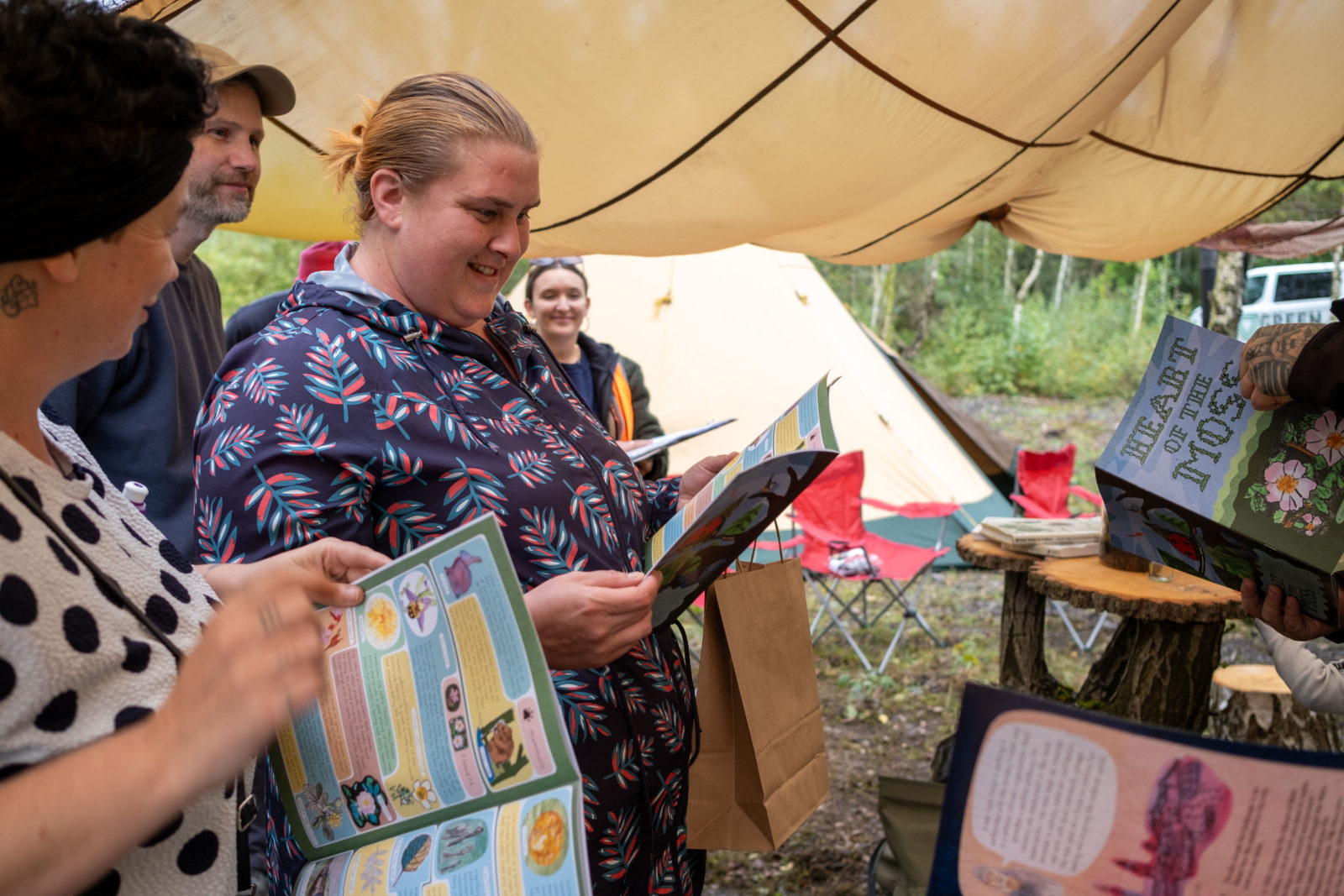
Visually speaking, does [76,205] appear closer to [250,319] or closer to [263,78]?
[263,78]

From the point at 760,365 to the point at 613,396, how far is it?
8.17 feet

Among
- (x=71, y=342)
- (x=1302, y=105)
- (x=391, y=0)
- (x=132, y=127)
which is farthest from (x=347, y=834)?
(x=1302, y=105)

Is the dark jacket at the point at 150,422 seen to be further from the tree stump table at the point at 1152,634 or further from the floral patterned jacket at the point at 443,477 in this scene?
the tree stump table at the point at 1152,634

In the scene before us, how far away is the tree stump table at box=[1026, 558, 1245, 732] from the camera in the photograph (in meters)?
2.90

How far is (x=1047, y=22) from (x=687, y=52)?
88 centimetres

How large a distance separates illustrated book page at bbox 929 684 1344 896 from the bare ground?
6.56ft

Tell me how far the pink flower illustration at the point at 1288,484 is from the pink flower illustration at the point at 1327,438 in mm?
31

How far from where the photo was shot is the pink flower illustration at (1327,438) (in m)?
1.33

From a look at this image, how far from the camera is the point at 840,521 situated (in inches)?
193

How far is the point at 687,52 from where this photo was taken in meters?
2.28

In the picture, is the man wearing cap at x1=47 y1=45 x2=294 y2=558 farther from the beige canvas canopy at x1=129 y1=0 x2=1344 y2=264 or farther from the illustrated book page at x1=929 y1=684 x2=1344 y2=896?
the illustrated book page at x1=929 y1=684 x2=1344 y2=896

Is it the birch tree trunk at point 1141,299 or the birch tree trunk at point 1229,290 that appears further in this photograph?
the birch tree trunk at point 1141,299

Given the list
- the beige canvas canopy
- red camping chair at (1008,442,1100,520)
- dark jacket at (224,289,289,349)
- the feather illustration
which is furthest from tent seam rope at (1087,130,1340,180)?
the feather illustration

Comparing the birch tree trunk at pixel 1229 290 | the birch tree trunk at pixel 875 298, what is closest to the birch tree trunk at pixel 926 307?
the birch tree trunk at pixel 875 298
